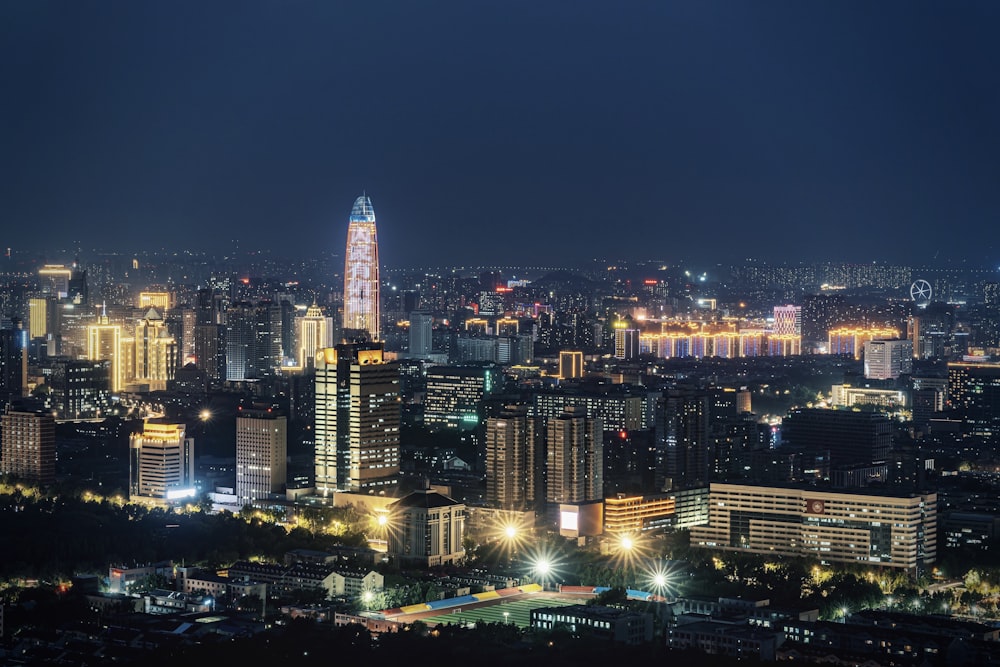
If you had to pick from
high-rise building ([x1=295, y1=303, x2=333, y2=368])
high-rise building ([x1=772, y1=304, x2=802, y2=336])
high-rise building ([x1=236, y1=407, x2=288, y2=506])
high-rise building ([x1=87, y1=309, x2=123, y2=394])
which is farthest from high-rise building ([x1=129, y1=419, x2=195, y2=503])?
high-rise building ([x1=772, y1=304, x2=802, y2=336])

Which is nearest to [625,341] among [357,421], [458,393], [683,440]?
[458,393]

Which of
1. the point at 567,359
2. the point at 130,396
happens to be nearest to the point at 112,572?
the point at 130,396

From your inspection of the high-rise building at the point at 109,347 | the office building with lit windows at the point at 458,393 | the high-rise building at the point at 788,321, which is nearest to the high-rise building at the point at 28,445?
the office building with lit windows at the point at 458,393

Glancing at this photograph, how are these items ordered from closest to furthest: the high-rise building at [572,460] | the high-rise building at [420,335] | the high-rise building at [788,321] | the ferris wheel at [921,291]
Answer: the high-rise building at [572,460]
the high-rise building at [420,335]
the high-rise building at [788,321]
the ferris wheel at [921,291]

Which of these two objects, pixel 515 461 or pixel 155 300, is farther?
pixel 155 300

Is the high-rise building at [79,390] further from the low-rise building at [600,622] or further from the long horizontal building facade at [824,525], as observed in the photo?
the low-rise building at [600,622]

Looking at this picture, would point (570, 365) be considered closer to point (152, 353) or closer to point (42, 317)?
point (152, 353)

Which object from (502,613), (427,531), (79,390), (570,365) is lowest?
(502,613)

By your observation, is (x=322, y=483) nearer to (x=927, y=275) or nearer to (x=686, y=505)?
(x=686, y=505)
